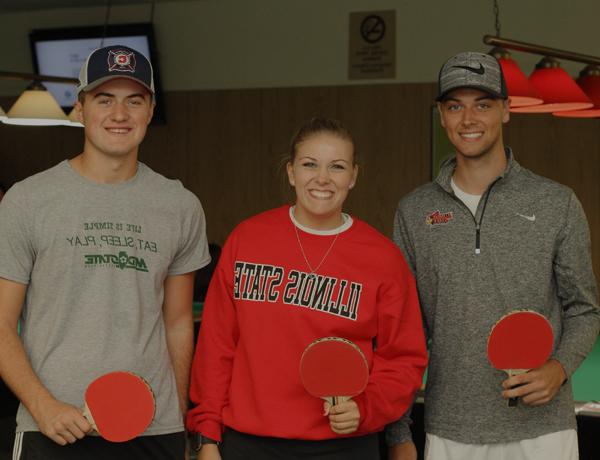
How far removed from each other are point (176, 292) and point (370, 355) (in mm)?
577

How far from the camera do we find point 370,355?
228 cm

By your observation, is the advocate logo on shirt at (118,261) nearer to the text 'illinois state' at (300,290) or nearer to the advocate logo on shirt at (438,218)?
the text 'illinois state' at (300,290)

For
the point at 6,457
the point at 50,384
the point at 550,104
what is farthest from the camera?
the point at 6,457

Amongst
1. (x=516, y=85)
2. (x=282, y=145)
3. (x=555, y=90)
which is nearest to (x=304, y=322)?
(x=516, y=85)

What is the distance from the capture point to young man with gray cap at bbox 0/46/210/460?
6.91 ft

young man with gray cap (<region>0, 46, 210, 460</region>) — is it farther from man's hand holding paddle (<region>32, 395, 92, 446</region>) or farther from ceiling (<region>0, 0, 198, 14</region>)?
ceiling (<region>0, 0, 198, 14</region>)

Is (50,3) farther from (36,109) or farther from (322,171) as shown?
(322,171)

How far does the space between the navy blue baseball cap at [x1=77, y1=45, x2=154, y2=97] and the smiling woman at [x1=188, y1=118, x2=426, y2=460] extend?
48cm

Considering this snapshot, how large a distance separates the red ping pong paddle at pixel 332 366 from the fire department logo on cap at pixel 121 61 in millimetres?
891

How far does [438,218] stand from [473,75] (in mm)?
437

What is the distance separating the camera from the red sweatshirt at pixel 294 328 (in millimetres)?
2217

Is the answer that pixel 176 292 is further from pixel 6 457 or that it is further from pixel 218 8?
pixel 218 8

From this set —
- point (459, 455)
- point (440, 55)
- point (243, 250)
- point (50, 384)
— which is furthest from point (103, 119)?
point (440, 55)

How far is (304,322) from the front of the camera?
2.23m
